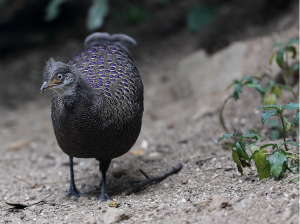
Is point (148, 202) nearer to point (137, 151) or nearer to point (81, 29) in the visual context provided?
point (137, 151)

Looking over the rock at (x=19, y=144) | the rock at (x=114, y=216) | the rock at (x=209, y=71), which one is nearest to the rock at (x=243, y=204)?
the rock at (x=114, y=216)

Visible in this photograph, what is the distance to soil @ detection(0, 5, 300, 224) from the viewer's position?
132 inches

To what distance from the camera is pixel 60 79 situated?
3.61 metres

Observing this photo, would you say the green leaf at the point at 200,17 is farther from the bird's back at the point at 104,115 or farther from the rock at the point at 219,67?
the bird's back at the point at 104,115

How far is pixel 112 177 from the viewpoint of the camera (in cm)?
529

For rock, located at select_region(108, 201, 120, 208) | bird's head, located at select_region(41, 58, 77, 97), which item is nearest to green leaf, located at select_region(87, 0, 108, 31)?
bird's head, located at select_region(41, 58, 77, 97)

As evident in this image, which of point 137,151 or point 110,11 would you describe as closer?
point 137,151

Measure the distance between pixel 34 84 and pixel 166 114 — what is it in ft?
12.6

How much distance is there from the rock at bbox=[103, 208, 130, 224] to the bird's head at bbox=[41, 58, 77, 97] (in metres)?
1.20

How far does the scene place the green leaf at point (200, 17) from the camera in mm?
8820

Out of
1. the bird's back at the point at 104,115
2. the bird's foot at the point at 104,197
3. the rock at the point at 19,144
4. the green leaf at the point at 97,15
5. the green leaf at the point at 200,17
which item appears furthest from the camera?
the green leaf at the point at 200,17

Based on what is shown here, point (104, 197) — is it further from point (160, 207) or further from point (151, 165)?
point (151, 165)

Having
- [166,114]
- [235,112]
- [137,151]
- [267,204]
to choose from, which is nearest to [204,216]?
[267,204]

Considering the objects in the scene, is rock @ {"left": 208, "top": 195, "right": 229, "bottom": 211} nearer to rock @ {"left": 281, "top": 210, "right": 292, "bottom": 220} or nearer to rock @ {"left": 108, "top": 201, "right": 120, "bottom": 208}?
rock @ {"left": 281, "top": 210, "right": 292, "bottom": 220}
